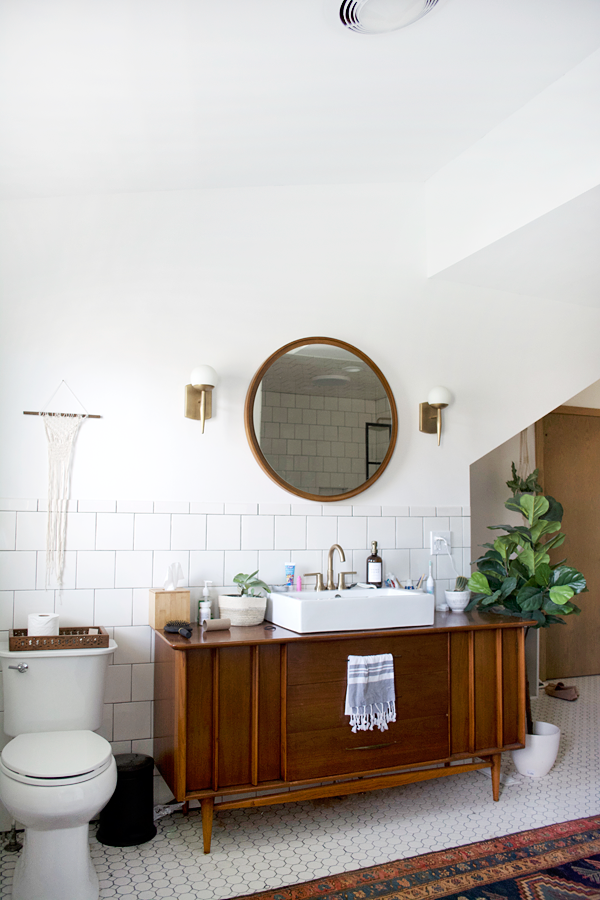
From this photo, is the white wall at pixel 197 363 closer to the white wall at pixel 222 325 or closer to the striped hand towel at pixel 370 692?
the white wall at pixel 222 325

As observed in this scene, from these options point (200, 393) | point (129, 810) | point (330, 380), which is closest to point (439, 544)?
point (330, 380)

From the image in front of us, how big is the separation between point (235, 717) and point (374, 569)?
3.38 feet

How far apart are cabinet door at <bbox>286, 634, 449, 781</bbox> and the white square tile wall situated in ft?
1.98

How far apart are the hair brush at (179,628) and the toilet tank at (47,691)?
0.29 meters

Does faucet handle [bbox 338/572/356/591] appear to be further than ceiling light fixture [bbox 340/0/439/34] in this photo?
Yes

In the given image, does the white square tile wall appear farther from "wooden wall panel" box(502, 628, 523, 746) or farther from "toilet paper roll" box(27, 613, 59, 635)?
"wooden wall panel" box(502, 628, 523, 746)

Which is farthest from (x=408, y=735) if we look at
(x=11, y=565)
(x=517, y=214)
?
(x=517, y=214)

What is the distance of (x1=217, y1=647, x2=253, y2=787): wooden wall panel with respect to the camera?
2.47 m

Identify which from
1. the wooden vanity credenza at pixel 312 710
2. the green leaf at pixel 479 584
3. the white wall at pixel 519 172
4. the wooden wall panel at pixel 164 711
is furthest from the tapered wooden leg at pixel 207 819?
the white wall at pixel 519 172

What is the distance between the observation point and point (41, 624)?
2.53 meters

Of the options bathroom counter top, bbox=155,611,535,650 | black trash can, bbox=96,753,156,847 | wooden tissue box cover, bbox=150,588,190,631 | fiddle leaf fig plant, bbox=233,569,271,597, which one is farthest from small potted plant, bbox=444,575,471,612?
black trash can, bbox=96,753,156,847

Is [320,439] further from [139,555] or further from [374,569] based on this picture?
[139,555]

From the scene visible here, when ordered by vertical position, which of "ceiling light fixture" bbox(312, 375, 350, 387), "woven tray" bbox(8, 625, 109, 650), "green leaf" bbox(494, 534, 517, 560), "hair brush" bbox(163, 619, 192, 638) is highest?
"ceiling light fixture" bbox(312, 375, 350, 387)

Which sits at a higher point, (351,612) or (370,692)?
(351,612)
